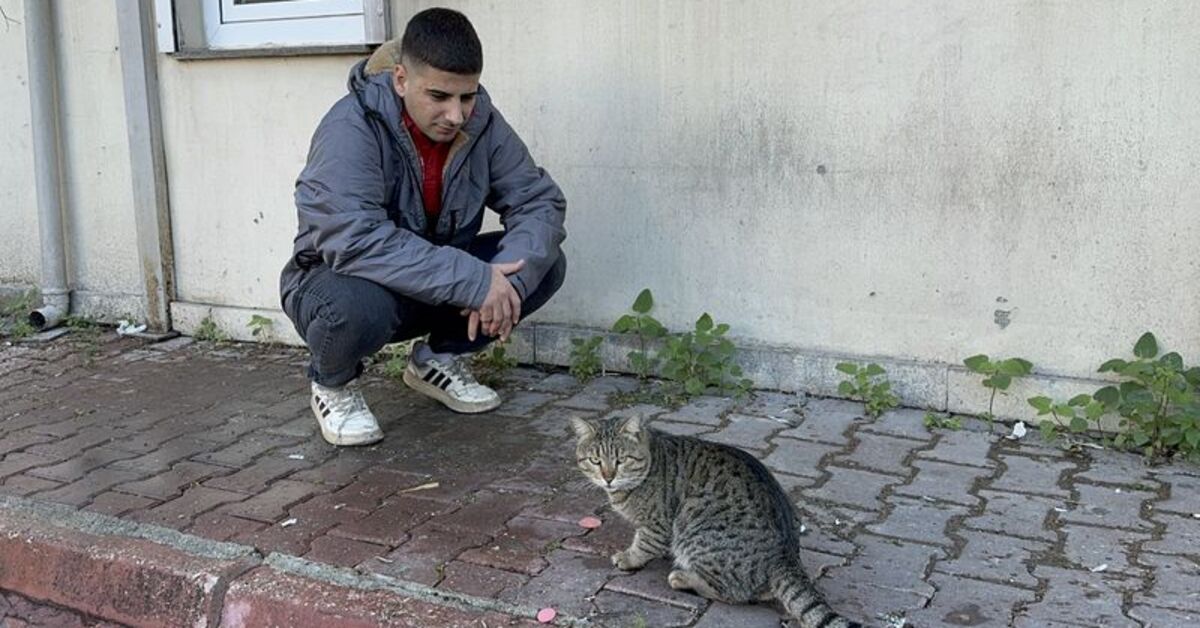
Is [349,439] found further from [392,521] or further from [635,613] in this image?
[635,613]

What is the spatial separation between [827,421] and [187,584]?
2354 mm

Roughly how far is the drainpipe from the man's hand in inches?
126

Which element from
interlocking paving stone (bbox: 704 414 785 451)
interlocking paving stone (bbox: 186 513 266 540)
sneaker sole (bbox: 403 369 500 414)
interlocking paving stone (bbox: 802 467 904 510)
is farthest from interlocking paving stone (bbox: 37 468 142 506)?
interlocking paving stone (bbox: 802 467 904 510)

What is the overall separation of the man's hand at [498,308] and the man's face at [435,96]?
53cm

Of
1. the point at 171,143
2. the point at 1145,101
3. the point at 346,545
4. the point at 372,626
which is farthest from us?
the point at 171,143

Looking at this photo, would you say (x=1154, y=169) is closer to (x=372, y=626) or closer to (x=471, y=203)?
(x=471, y=203)

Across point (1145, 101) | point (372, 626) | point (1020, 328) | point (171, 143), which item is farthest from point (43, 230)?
point (1145, 101)

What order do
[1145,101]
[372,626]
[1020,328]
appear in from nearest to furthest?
[372,626] → [1145,101] → [1020,328]

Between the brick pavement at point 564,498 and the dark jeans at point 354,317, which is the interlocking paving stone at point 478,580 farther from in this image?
the dark jeans at point 354,317

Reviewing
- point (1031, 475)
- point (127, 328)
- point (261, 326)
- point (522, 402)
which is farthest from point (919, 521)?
point (127, 328)

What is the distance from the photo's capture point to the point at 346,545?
11.1ft

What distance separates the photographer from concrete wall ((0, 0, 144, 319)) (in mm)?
6008

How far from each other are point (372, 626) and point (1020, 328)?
2631mm

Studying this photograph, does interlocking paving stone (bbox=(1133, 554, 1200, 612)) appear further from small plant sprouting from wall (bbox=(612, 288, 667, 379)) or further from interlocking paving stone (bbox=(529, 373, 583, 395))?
interlocking paving stone (bbox=(529, 373, 583, 395))
